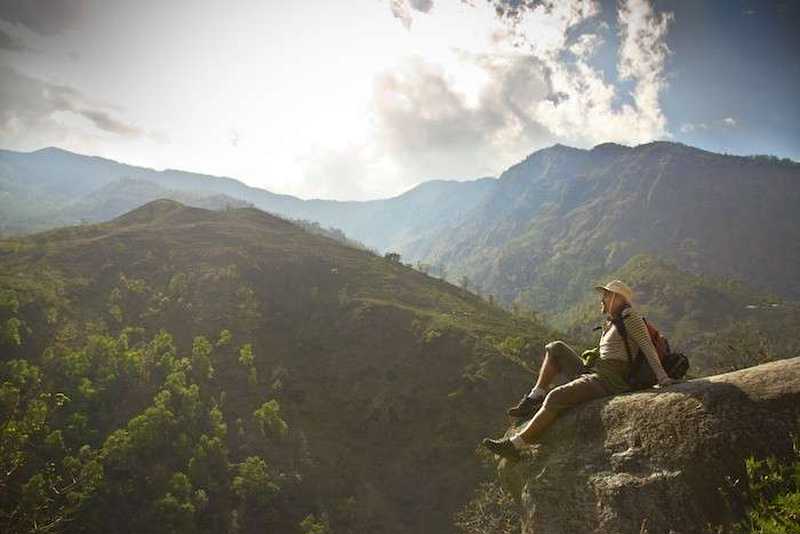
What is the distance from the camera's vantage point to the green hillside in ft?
81.3

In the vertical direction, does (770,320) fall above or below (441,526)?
above

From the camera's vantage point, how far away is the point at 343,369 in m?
43.6

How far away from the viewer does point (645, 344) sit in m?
8.70

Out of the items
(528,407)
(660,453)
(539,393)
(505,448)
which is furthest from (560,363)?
(660,453)

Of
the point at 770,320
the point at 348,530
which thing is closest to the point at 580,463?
the point at 348,530

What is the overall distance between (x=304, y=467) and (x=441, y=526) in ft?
29.5

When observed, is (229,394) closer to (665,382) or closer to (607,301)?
(607,301)

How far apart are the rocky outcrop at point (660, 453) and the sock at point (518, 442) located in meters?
0.21

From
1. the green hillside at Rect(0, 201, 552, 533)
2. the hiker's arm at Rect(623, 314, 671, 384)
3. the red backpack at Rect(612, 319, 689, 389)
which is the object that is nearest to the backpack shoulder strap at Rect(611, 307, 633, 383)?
the red backpack at Rect(612, 319, 689, 389)

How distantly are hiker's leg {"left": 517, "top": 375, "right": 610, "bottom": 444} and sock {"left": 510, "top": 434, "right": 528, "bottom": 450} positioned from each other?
327mm

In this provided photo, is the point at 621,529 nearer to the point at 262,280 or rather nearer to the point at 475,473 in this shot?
the point at 475,473

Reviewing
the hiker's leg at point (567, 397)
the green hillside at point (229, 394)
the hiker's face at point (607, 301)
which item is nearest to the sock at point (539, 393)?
the hiker's leg at point (567, 397)

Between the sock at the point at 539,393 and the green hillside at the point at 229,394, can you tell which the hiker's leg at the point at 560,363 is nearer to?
the sock at the point at 539,393

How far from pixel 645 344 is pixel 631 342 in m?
0.35
